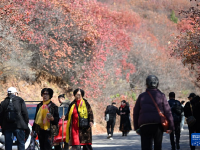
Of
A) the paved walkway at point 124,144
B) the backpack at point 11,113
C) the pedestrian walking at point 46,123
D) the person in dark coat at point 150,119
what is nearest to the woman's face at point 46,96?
the pedestrian walking at point 46,123

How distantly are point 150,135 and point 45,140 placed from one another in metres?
3.08

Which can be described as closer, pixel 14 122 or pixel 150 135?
pixel 150 135

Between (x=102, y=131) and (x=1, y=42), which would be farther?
(x=102, y=131)

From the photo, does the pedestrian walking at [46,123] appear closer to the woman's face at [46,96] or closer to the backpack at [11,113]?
the woman's face at [46,96]

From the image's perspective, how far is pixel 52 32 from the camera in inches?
1075

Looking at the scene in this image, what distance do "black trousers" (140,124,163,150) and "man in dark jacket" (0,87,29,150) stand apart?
331 centimetres

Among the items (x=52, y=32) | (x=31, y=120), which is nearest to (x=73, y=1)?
(x=52, y=32)

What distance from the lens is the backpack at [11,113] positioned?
982 cm

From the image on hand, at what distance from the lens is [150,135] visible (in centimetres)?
791

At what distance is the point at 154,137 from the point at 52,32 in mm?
20179

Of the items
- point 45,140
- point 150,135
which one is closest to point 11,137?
point 45,140

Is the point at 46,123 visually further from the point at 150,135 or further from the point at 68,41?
the point at 68,41

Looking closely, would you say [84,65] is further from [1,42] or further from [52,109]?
[52,109]

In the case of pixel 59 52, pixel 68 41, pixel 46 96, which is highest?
pixel 68 41
